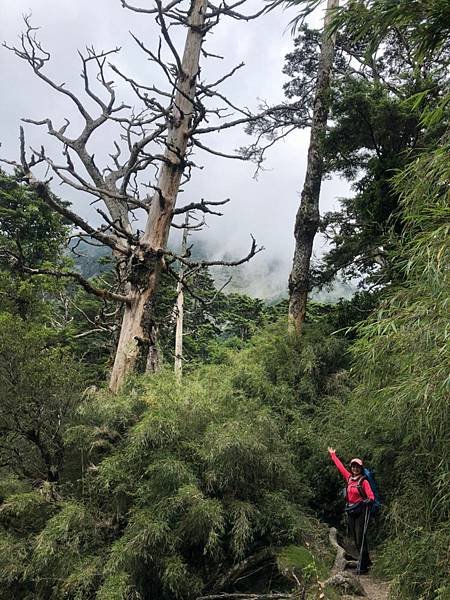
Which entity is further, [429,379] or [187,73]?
[187,73]

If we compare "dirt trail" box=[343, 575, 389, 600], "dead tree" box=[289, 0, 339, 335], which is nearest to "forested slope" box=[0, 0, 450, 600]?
"dirt trail" box=[343, 575, 389, 600]

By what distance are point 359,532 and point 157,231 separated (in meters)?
4.01

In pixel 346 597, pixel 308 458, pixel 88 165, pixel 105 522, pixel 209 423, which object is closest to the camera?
pixel 346 597

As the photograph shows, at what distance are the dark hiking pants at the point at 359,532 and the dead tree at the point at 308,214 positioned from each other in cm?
389

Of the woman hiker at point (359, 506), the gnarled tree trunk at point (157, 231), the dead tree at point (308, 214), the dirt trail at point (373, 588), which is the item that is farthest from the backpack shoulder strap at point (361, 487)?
the dead tree at point (308, 214)

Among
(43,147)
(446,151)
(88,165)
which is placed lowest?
(446,151)

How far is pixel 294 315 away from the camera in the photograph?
866 centimetres

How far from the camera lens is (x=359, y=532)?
4.71 metres

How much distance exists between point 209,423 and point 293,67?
10.6 m

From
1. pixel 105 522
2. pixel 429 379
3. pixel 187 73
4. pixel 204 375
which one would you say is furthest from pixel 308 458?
pixel 187 73

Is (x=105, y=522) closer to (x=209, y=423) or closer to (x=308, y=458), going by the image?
(x=209, y=423)

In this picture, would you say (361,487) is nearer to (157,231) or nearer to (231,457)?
(231,457)

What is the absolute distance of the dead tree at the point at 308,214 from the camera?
8727 millimetres

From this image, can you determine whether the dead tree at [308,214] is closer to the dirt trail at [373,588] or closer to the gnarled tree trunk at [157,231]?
the gnarled tree trunk at [157,231]
